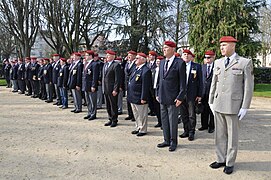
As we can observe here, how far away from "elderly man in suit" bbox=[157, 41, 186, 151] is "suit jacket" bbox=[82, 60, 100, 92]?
2.97 metres

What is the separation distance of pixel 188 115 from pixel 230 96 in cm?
219

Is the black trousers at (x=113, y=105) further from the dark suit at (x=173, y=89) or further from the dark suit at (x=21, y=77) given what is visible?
the dark suit at (x=21, y=77)

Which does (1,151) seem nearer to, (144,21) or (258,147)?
(258,147)

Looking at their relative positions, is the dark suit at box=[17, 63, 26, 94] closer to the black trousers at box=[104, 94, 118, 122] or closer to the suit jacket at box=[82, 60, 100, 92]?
the suit jacket at box=[82, 60, 100, 92]

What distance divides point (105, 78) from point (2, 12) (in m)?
15.9

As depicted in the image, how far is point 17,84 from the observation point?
1520 cm

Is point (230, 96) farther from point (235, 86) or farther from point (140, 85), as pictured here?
point (140, 85)

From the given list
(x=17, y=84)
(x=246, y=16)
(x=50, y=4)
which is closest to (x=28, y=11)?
(x=50, y=4)

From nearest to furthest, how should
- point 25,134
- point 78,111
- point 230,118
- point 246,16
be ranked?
point 230,118 < point 25,134 < point 78,111 < point 246,16

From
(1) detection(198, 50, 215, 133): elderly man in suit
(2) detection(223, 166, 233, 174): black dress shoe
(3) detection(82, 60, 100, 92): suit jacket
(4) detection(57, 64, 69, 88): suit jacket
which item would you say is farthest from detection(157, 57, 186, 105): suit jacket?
(4) detection(57, 64, 69, 88): suit jacket

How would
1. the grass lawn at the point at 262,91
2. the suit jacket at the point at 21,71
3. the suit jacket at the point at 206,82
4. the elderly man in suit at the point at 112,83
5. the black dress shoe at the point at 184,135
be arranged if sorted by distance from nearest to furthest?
the black dress shoe at the point at 184,135 → the suit jacket at the point at 206,82 → the elderly man in suit at the point at 112,83 → the suit jacket at the point at 21,71 → the grass lawn at the point at 262,91

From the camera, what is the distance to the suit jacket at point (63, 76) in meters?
9.49

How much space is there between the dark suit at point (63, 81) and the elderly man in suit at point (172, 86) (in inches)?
198

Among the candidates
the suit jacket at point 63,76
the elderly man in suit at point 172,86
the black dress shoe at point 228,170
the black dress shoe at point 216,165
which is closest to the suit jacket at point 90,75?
the suit jacket at point 63,76
